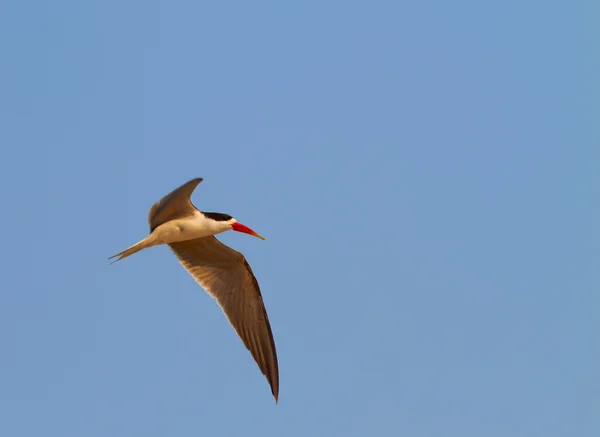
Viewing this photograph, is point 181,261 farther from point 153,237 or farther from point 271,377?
point 271,377

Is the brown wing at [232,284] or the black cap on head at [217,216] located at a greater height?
the black cap on head at [217,216]

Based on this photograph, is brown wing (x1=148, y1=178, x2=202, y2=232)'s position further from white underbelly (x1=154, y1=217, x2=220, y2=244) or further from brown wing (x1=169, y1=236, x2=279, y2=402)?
brown wing (x1=169, y1=236, x2=279, y2=402)

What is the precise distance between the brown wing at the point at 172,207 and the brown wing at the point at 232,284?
1170 millimetres

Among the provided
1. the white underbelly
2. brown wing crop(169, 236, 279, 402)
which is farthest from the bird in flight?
the white underbelly

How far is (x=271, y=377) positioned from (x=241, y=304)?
147 centimetres

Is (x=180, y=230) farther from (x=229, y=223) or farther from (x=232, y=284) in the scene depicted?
(x=232, y=284)

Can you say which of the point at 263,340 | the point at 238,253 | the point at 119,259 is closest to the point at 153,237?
the point at 119,259

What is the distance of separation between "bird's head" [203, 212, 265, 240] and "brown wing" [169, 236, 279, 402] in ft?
1.39

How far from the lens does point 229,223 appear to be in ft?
50.4

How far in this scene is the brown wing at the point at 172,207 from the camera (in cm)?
1363

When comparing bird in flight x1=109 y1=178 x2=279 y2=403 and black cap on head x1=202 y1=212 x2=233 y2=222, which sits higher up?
black cap on head x1=202 y1=212 x2=233 y2=222

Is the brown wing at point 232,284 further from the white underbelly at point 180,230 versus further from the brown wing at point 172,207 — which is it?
the brown wing at point 172,207

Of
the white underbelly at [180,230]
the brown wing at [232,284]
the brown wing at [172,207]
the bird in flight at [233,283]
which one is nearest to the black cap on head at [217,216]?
the bird in flight at [233,283]

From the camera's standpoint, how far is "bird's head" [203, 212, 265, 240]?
49.3 feet
